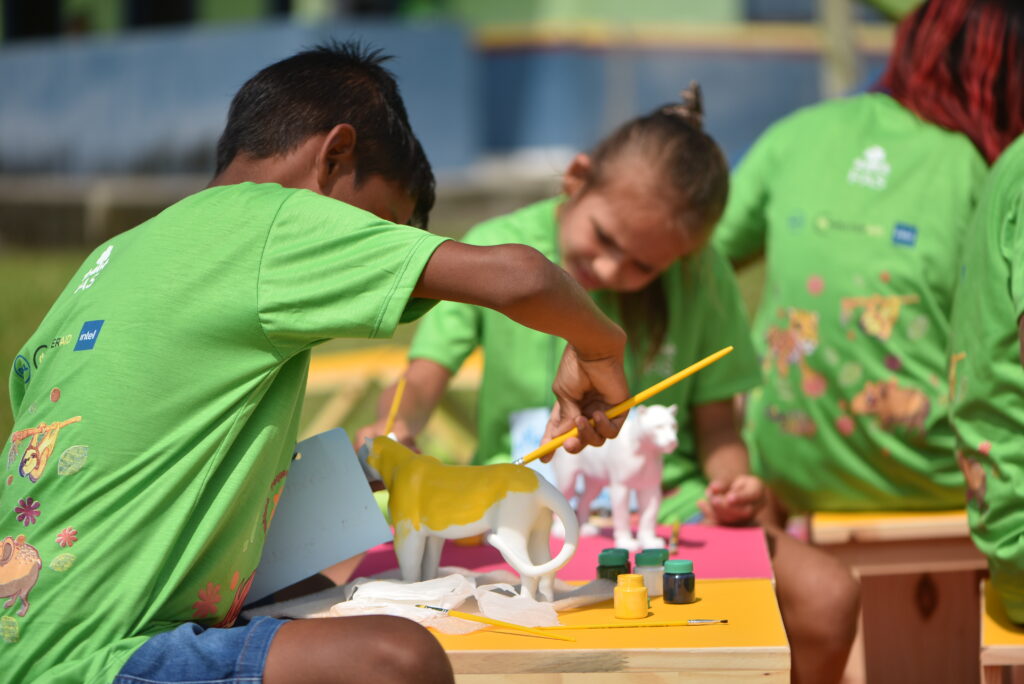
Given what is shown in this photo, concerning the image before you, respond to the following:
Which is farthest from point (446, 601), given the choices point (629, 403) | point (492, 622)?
point (629, 403)

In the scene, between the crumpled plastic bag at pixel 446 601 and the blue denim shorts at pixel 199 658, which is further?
the crumpled plastic bag at pixel 446 601

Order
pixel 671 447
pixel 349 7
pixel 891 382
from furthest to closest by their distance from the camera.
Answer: pixel 349 7 < pixel 891 382 < pixel 671 447

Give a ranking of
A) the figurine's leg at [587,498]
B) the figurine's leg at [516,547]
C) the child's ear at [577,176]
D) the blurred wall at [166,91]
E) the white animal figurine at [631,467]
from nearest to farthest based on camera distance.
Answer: the figurine's leg at [516,547] < the white animal figurine at [631,467] < the figurine's leg at [587,498] < the child's ear at [577,176] < the blurred wall at [166,91]

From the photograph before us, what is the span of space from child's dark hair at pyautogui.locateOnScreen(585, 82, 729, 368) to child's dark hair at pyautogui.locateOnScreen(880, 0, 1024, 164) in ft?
1.78

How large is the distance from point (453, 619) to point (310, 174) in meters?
0.61

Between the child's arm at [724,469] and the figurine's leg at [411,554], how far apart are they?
26.9 inches

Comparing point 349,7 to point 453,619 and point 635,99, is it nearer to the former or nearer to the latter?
point 635,99

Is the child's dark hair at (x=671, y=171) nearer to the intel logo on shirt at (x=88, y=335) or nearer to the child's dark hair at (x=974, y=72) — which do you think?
the child's dark hair at (x=974, y=72)

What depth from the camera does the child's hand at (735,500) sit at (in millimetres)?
2211

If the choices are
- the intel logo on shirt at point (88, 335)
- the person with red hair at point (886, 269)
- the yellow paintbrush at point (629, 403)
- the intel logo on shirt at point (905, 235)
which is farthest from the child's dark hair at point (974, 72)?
the intel logo on shirt at point (88, 335)

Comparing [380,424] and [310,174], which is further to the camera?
[380,424]

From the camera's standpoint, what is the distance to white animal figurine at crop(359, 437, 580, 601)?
5.35ft

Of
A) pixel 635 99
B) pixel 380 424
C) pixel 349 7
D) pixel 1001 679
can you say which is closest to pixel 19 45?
pixel 349 7

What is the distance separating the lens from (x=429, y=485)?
5.67 ft
